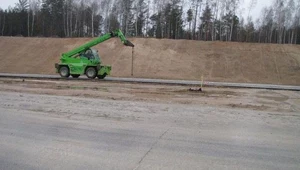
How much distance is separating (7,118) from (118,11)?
64683 millimetres

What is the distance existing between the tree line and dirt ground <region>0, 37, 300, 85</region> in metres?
17.4

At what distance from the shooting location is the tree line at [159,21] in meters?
66.7

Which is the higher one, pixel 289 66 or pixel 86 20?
pixel 86 20

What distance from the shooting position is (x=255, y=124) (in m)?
8.95

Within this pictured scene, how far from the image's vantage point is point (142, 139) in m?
6.70

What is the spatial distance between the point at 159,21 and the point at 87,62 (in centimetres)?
4528

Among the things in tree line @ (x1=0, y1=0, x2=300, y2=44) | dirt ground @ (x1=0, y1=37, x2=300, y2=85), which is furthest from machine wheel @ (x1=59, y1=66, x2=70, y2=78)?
tree line @ (x1=0, y1=0, x2=300, y2=44)

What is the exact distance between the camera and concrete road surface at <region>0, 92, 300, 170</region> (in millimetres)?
5230

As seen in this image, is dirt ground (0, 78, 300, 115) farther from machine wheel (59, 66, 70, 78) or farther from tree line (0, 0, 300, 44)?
tree line (0, 0, 300, 44)

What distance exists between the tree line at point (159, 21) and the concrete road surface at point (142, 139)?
189 ft

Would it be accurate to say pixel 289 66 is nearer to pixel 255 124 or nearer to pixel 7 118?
pixel 255 124

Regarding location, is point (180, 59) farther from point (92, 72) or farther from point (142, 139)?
→ point (142, 139)

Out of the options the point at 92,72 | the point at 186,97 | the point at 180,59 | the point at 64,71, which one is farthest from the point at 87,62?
→ the point at 180,59

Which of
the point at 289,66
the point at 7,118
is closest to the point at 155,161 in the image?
the point at 7,118
